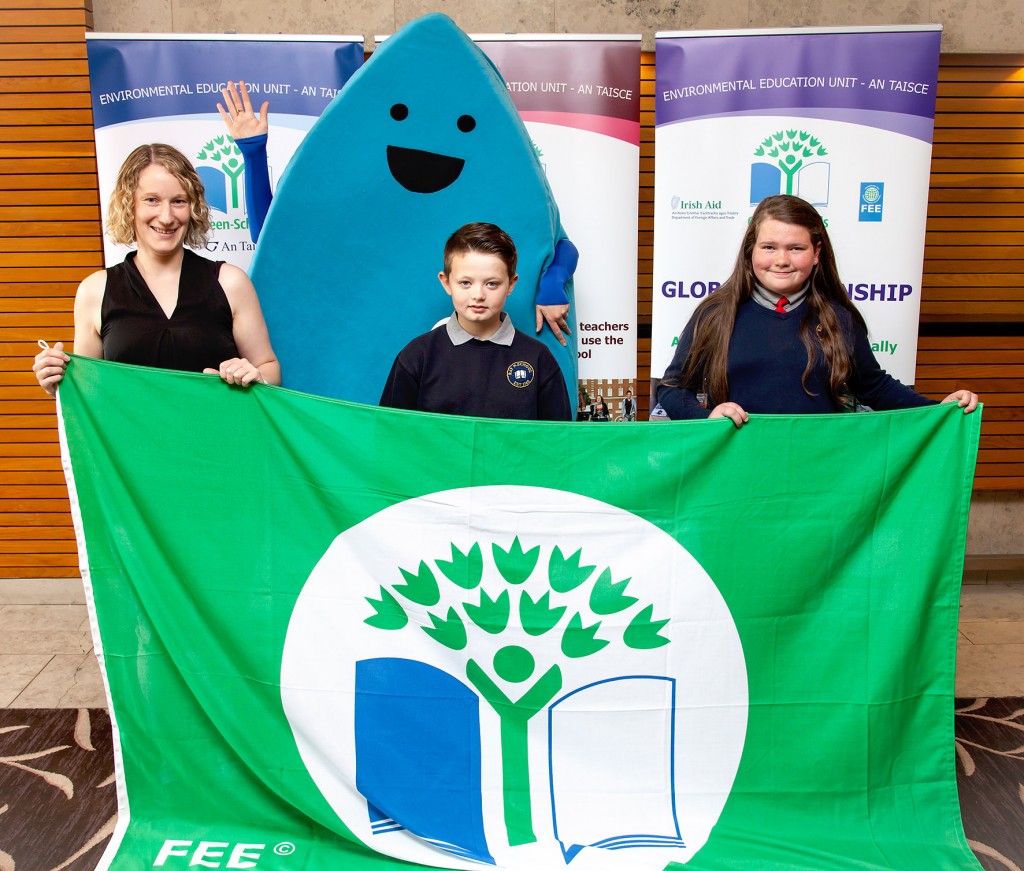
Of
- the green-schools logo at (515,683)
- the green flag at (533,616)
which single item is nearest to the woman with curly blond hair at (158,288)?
the green flag at (533,616)

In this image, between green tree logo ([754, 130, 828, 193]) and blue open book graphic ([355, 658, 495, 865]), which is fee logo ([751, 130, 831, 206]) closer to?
green tree logo ([754, 130, 828, 193])

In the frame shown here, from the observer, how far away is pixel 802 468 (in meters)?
1.97

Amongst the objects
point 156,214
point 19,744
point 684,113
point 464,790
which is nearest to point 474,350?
point 156,214

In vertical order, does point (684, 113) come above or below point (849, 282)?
above

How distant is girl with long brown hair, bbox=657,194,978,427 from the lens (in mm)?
2150

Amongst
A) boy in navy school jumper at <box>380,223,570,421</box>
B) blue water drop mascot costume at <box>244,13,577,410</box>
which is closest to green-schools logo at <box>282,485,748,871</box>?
boy in navy school jumper at <box>380,223,570,421</box>

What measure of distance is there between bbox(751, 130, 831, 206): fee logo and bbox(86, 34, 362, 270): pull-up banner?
1423 millimetres

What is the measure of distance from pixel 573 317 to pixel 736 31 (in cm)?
116

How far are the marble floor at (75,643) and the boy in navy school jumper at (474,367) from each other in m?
1.60

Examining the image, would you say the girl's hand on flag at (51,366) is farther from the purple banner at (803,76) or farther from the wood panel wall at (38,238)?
the purple banner at (803,76)

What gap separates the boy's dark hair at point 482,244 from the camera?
210 cm

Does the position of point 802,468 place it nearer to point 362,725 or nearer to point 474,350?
point 474,350

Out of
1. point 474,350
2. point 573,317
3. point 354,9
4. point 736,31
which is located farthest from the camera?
point 354,9

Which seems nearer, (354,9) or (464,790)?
(464,790)
